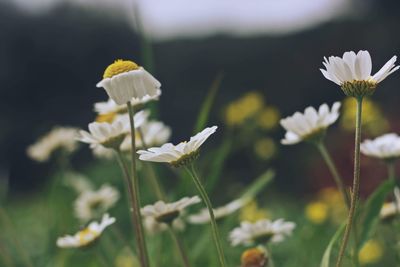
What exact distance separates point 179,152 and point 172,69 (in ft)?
15.0

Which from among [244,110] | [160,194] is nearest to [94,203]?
[160,194]

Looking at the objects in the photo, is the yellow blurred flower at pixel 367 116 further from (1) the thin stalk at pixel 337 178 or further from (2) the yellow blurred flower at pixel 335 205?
(1) the thin stalk at pixel 337 178

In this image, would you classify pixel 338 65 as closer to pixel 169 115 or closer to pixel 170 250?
pixel 170 250

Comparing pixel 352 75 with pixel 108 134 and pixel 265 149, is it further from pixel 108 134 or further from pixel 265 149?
pixel 265 149

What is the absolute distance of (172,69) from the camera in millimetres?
5145

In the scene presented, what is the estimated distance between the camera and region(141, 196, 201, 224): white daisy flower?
2.32 feet

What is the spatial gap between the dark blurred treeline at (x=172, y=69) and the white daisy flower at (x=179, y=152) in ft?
12.2

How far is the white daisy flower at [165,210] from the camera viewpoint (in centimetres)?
71

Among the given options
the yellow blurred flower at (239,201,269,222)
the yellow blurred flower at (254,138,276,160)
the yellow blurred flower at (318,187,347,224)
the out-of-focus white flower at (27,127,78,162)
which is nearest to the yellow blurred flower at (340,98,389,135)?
the yellow blurred flower at (318,187,347,224)

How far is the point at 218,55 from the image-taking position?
5.18m

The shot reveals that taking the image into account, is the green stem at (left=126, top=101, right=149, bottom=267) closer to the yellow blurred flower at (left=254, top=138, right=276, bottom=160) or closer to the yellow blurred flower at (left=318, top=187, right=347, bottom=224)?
the yellow blurred flower at (left=318, top=187, right=347, bottom=224)

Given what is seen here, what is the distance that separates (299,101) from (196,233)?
145 inches

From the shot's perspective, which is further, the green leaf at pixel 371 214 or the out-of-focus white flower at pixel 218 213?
the out-of-focus white flower at pixel 218 213

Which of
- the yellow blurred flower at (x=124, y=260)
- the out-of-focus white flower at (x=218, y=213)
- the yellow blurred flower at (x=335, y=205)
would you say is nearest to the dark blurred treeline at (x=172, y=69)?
the yellow blurred flower at (x=335, y=205)
